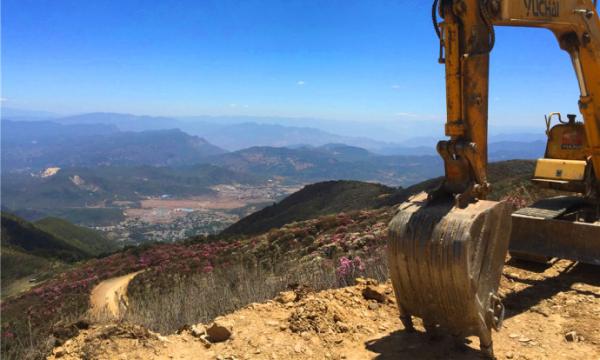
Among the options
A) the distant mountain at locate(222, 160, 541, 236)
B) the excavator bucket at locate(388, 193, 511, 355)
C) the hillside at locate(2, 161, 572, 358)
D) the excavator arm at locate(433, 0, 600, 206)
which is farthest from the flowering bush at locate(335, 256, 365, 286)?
the distant mountain at locate(222, 160, 541, 236)

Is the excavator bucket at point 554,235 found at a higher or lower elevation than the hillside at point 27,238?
higher

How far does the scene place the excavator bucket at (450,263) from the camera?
4164mm

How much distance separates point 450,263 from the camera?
4141 millimetres

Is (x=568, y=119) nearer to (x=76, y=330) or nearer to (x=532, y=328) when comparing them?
(x=532, y=328)

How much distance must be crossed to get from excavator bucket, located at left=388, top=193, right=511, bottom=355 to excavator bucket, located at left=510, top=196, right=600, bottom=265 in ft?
10.8

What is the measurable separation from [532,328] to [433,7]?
410 cm

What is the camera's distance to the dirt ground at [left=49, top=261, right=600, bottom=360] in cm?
489

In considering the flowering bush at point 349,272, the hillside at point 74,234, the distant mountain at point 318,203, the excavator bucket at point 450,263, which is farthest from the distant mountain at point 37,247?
the excavator bucket at point 450,263

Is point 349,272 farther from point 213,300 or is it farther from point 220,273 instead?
point 220,273

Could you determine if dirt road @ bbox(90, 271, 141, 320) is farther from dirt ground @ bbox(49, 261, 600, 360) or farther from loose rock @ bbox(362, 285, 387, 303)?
loose rock @ bbox(362, 285, 387, 303)

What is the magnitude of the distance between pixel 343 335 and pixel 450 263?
5.95 ft

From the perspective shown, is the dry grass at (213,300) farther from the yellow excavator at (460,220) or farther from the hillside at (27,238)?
the hillside at (27,238)

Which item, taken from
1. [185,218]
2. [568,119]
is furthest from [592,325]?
[185,218]

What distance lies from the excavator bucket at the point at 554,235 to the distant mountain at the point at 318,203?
27352 mm
